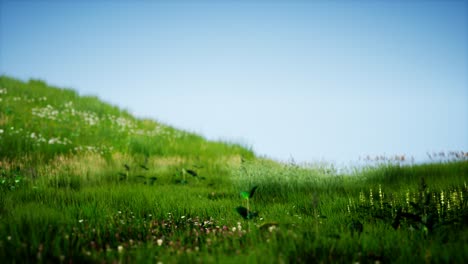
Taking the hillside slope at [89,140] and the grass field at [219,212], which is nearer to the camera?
the grass field at [219,212]

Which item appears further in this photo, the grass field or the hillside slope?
the hillside slope

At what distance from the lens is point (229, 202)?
730 centimetres

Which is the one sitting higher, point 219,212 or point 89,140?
point 89,140

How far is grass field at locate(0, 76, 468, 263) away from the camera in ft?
13.0

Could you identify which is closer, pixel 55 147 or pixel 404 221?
pixel 404 221

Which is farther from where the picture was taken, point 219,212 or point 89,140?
point 89,140

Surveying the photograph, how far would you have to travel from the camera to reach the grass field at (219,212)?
13.0 feet

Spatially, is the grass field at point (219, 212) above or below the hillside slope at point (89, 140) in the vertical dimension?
below

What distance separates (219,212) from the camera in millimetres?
6594

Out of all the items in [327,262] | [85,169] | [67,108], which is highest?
[67,108]

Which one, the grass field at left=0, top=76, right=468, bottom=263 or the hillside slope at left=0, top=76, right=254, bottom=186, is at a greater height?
the hillside slope at left=0, top=76, right=254, bottom=186

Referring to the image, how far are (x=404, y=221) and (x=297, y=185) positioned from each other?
3.65 metres

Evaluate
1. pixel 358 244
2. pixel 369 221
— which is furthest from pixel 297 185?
pixel 358 244

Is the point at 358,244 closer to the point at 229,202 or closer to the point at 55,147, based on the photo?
the point at 229,202
